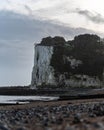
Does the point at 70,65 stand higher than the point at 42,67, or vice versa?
the point at 70,65

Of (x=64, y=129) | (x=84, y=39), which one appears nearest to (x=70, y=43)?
(x=84, y=39)

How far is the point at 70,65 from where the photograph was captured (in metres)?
137

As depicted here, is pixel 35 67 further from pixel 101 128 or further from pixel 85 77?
pixel 101 128

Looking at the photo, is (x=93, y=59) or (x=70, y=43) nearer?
(x=93, y=59)

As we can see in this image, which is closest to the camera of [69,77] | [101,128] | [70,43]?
[101,128]

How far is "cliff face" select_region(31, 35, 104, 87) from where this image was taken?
13462 cm

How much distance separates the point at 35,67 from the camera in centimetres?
15062

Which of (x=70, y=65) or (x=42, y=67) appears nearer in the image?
(x=70, y=65)

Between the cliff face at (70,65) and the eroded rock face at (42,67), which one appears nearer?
the cliff face at (70,65)

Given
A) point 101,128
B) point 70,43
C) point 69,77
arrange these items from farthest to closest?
point 70,43 < point 69,77 < point 101,128

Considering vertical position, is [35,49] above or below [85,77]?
above

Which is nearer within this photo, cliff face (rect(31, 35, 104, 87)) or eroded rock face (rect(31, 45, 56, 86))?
cliff face (rect(31, 35, 104, 87))

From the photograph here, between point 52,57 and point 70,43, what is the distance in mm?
7001

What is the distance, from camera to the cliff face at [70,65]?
442 ft
